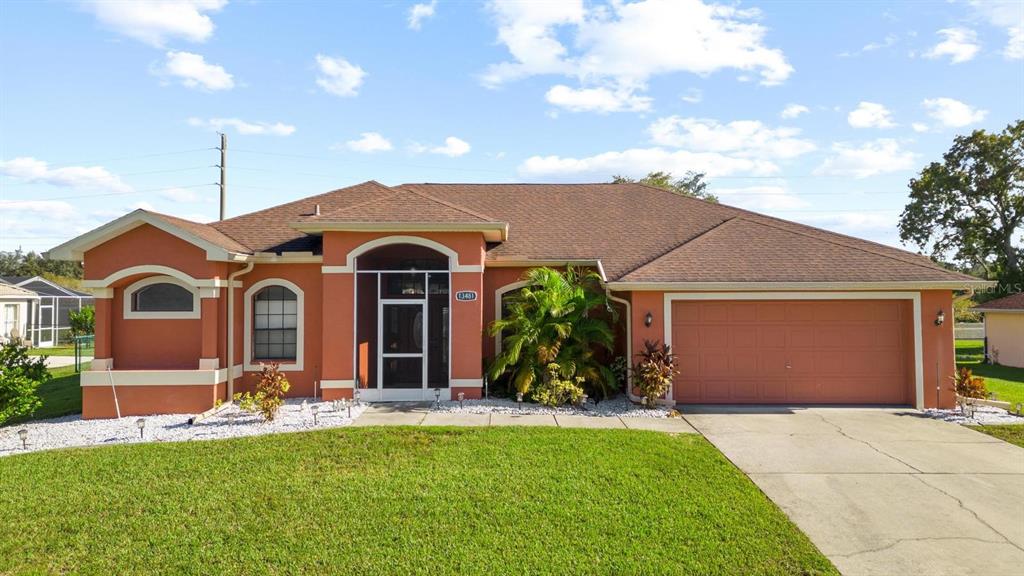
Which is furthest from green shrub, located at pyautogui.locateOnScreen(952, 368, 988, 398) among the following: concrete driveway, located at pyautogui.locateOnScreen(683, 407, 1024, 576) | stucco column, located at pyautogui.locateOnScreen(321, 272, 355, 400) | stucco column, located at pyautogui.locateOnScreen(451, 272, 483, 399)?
stucco column, located at pyautogui.locateOnScreen(321, 272, 355, 400)

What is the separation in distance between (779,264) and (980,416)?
4.57 metres

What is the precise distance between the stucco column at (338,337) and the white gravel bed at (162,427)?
52 cm

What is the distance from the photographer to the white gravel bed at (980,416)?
9.84 meters

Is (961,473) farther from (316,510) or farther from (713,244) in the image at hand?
(316,510)

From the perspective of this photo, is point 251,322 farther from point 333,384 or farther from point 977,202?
point 977,202

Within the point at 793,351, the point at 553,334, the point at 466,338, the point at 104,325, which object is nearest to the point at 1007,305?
the point at 793,351

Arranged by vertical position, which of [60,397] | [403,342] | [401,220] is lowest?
[60,397]

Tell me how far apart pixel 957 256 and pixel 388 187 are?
112 ft

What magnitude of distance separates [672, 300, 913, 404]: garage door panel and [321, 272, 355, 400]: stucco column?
6.83m

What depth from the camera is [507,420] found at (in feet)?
31.6

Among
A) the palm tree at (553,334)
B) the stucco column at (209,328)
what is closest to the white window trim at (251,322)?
the stucco column at (209,328)

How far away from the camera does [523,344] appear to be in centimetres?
1112

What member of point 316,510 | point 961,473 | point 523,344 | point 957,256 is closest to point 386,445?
point 316,510

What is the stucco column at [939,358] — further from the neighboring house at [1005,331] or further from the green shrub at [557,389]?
the neighboring house at [1005,331]
